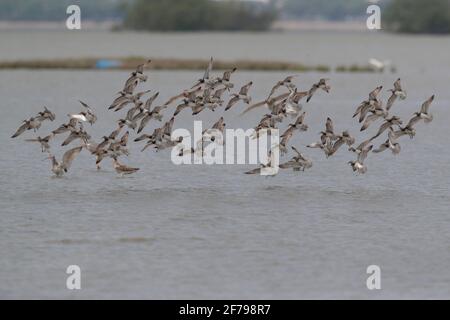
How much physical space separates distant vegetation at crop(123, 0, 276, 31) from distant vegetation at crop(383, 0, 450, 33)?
19.5m

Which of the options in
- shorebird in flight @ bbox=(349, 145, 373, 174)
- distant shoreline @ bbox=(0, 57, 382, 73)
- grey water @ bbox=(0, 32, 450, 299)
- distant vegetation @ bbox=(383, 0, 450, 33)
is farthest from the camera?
distant vegetation @ bbox=(383, 0, 450, 33)

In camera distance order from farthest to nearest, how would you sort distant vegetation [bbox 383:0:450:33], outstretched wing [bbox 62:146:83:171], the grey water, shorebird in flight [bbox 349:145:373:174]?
distant vegetation [bbox 383:0:450:33], shorebird in flight [bbox 349:145:373:174], outstretched wing [bbox 62:146:83:171], the grey water

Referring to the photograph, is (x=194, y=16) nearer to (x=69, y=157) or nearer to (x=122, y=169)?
(x=69, y=157)

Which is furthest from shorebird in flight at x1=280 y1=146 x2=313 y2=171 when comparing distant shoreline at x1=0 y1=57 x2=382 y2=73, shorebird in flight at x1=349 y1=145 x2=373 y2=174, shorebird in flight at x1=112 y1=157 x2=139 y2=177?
distant shoreline at x1=0 y1=57 x2=382 y2=73

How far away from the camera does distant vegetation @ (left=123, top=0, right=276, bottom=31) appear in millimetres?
162375

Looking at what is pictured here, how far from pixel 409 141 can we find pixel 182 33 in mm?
142814

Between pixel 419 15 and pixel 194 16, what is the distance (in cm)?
2588

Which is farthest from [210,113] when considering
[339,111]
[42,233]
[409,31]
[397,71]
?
[409,31]

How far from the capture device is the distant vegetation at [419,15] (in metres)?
153

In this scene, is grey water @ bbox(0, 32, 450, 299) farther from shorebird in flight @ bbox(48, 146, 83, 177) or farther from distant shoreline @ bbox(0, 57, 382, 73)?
distant shoreline @ bbox(0, 57, 382, 73)

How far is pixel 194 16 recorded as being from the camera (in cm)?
16688

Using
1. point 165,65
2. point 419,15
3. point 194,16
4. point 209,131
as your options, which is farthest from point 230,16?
point 209,131

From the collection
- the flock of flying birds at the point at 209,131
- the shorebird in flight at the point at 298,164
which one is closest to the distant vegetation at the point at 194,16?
the flock of flying birds at the point at 209,131

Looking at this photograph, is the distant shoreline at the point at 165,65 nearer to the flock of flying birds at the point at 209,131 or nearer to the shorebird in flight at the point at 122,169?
the flock of flying birds at the point at 209,131
